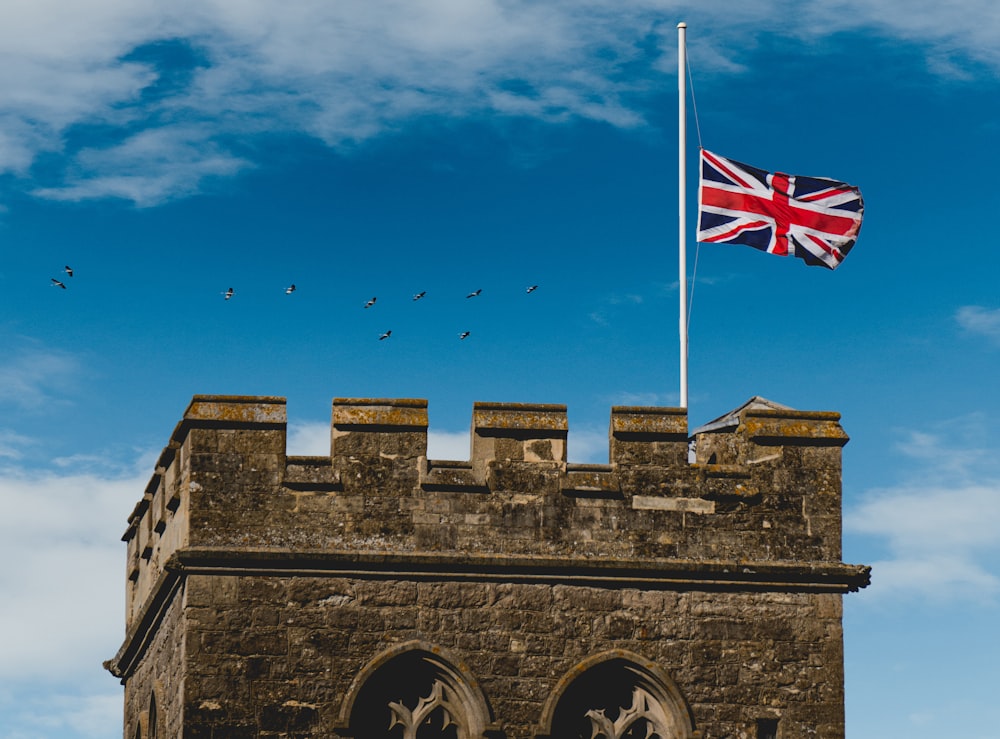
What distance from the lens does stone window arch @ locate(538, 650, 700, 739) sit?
21.9 metres

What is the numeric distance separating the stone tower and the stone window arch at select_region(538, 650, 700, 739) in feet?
0.06

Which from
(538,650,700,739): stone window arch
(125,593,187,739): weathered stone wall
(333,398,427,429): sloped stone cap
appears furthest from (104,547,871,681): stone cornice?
(333,398,427,429): sloped stone cap

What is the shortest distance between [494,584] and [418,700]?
1250mm

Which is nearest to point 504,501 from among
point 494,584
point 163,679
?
point 494,584

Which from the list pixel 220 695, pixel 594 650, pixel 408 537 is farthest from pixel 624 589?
pixel 220 695

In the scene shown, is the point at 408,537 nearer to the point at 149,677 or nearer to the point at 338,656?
the point at 338,656

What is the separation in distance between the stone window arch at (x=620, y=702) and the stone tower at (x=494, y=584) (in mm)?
20

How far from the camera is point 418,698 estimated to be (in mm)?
21875

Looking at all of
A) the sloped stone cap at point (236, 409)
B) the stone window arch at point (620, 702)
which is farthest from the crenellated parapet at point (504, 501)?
the stone window arch at point (620, 702)

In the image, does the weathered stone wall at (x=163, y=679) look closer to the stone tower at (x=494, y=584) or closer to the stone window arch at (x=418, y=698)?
the stone tower at (x=494, y=584)

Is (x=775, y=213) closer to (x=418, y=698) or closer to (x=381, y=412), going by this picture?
(x=381, y=412)

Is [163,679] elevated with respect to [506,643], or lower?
lower

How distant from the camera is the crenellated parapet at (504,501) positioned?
22062 millimetres

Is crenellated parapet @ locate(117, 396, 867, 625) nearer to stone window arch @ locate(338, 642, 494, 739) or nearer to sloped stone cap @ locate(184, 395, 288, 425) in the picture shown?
sloped stone cap @ locate(184, 395, 288, 425)
